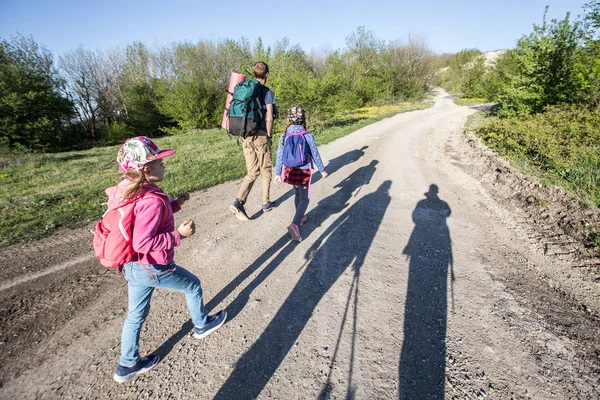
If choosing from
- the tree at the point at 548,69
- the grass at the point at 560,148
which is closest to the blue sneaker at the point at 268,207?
the grass at the point at 560,148

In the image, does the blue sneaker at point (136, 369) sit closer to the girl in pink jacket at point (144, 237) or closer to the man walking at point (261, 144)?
the girl in pink jacket at point (144, 237)

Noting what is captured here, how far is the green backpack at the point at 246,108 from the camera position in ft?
13.2

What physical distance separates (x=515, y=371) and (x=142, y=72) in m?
45.3

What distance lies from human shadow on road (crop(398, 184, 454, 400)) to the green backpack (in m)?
3.07

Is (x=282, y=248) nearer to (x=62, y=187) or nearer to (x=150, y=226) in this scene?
(x=150, y=226)

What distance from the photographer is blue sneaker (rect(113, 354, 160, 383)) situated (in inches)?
81.0

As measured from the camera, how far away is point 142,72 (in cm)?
3588

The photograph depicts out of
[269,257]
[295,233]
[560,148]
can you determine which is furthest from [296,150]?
[560,148]

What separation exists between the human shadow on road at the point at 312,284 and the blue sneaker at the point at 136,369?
2.14 feet

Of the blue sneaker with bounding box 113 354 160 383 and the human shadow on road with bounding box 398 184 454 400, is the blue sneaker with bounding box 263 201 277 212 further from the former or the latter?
the blue sneaker with bounding box 113 354 160 383

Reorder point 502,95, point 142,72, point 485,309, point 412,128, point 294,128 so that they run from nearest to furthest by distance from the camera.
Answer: point 485,309 < point 294,128 < point 502,95 < point 412,128 < point 142,72

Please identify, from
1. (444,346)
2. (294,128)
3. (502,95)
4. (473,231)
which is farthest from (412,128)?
(444,346)

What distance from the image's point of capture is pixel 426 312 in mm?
2705

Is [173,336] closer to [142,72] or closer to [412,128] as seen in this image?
[412,128]
